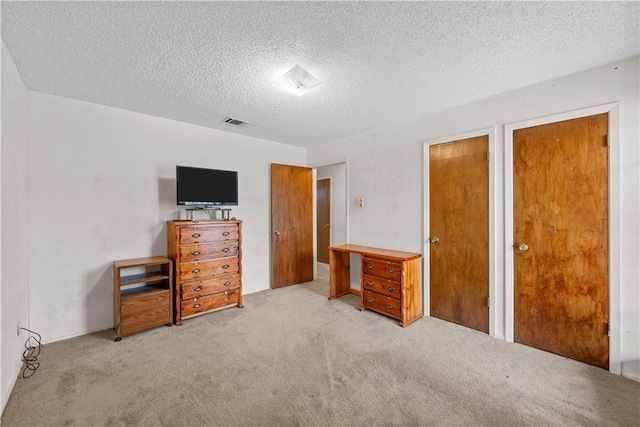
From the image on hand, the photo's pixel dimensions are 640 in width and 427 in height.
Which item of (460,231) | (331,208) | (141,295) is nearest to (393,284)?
(460,231)

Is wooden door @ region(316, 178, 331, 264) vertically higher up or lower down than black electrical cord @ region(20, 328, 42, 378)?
higher up

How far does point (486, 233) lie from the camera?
9.09 ft

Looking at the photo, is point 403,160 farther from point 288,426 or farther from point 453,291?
point 288,426

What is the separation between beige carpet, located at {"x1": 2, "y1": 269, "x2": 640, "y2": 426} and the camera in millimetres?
1678

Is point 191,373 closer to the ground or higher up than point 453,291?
closer to the ground

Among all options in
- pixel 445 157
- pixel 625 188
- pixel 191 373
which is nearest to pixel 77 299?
pixel 191 373

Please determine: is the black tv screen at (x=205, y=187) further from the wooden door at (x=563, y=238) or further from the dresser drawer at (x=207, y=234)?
the wooden door at (x=563, y=238)

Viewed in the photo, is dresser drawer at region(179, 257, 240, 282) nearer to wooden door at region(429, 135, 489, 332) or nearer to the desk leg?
the desk leg

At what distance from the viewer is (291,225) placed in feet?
15.2

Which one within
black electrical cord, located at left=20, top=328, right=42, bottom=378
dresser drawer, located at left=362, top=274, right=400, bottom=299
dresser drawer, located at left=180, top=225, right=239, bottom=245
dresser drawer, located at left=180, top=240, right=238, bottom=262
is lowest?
black electrical cord, located at left=20, top=328, right=42, bottom=378

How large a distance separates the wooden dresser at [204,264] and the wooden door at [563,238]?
10.3 ft

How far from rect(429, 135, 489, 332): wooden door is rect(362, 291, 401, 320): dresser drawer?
1.59 feet

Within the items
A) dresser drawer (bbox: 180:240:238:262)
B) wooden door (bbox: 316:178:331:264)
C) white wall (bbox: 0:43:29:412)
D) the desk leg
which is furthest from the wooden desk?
white wall (bbox: 0:43:29:412)

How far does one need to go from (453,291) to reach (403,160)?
5.54ft
